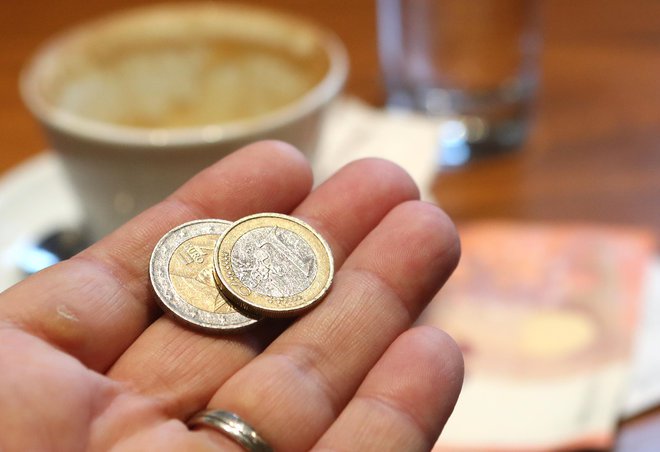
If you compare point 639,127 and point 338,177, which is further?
point 639,127

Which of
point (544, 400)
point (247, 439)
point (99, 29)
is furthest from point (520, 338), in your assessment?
point (99, 29)

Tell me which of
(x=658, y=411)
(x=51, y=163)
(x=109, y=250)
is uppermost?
(x=109, y=250)

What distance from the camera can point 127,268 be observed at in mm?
574

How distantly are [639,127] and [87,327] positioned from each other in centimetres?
90

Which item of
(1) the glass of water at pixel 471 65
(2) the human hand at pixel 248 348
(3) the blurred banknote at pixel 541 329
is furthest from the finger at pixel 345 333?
(1) the glass of water at pixel 471 65

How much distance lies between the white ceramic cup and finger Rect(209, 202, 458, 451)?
0.24 metres

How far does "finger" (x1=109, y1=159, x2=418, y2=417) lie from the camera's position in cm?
52

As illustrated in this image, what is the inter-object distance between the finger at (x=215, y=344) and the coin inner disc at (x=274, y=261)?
0.04 m

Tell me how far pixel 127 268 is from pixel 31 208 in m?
→ 0.44

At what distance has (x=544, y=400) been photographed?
2.37ft

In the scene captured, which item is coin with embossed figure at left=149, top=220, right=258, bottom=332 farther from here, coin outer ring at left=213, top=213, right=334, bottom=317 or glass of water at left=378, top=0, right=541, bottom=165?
glass of water at left=378, top=0, right=541, bottom=165

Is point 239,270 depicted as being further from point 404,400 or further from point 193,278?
point 404,400

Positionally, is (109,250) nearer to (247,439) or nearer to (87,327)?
(87,327)

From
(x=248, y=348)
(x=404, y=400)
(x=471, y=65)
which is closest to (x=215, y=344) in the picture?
(x=248, y=348)
